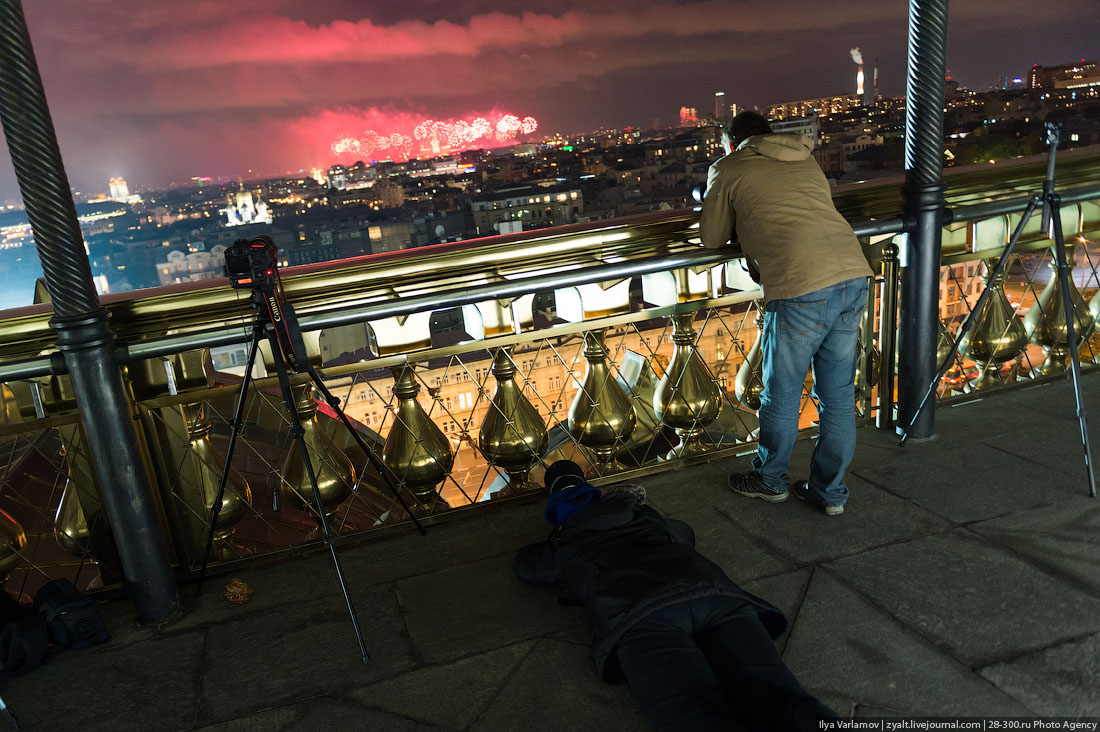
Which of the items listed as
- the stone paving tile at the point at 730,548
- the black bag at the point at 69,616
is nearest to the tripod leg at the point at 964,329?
the stone paving tile at the point at 730,548

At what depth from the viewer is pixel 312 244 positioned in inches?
355

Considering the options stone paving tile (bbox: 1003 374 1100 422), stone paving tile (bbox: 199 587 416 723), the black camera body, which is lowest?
stone paving tile (bbox: 1003 374 1100 422)

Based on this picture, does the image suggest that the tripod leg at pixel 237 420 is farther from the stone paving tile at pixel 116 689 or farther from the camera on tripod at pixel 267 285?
the stone paving tile at pixel 116 689

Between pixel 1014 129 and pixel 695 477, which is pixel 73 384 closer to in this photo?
pixel 695 477

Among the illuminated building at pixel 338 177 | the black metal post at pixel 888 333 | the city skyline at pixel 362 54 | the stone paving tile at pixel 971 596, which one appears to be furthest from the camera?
the city skyline at pixel 362 54

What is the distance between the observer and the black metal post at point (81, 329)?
2182mm

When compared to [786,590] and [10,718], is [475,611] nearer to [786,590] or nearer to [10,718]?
[786,590]

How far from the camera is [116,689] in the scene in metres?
2.24

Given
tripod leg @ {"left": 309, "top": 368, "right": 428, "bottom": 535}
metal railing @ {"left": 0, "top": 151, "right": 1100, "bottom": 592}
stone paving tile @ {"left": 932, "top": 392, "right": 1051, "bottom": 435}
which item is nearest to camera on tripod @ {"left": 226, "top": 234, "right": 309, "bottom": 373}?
tripod leg @ {"left": 309, "top": 368, "right": 428, "bottom": 535}

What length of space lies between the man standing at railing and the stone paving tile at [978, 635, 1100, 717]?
962mm

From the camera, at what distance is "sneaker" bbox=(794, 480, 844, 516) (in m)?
2.87

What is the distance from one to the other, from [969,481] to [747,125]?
5.42ft

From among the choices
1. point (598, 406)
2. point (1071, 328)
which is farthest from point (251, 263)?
point (1071, 328)

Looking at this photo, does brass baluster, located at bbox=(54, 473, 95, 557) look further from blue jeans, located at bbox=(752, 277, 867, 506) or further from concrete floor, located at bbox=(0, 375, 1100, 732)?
blue jeans, located at bbox=(752, 277, 867, 506)
